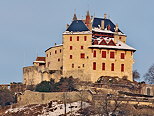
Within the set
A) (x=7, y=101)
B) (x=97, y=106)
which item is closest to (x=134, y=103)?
(x=97, y=106)

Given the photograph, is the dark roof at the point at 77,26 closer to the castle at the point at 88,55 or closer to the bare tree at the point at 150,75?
the castle at the point at 88,55

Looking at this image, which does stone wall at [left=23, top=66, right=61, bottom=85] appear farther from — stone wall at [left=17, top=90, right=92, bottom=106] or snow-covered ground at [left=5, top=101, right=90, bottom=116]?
snow-covered ground at [left=5, top=101, right=90, bottom=116]

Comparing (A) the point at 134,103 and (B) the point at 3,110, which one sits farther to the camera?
(B) the point at 3,110

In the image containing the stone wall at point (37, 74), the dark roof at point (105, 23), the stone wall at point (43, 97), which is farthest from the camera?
the dark roof at point (105, 23)

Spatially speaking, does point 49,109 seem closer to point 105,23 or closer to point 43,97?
point 43,97

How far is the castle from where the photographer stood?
422 feet

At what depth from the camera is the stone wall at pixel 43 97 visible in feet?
395

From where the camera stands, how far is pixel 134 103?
392 ft

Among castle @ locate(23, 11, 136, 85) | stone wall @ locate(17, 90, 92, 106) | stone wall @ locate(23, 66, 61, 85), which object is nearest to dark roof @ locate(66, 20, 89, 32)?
castle @ locate(23, 11, 136, 85)

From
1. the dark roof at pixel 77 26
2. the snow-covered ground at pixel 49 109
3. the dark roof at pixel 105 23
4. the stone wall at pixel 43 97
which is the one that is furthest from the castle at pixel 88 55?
the snow-covered ground at pixel 49 109

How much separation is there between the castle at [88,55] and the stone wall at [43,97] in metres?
6.56

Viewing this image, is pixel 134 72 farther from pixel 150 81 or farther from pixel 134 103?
pixel 134 103

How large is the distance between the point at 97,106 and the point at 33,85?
63.7ft

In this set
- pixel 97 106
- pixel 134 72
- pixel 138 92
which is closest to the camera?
pixel 97 106
